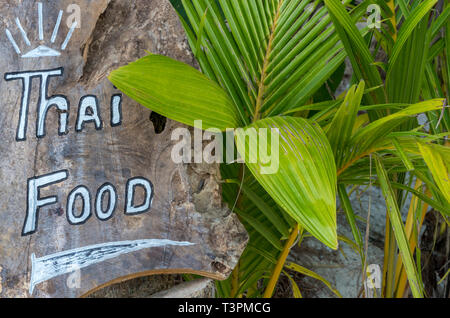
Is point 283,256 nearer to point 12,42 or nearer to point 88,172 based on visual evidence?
point 88,172

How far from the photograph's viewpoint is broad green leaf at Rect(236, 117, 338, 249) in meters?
0.69

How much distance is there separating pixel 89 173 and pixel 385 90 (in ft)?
1.96

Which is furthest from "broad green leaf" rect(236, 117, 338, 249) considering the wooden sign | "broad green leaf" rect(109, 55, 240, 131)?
the wooden sign

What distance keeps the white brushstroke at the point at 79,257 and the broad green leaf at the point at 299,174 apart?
9.7 inches

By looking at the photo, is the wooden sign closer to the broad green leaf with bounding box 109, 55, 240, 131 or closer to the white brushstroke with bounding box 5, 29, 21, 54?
the white brushstroke with bounding box 5, 29, 21, 54

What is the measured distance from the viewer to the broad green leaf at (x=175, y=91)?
0.79m

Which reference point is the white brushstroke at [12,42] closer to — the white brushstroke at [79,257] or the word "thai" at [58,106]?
the word "thai" at [58,106]

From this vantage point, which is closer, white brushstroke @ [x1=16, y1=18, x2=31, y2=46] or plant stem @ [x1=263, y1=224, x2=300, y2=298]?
white brushstroke @ [x1=16, y1=18, x2=31, y2=46]

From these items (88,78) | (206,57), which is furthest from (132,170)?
(206,57)

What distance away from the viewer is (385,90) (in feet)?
3.49

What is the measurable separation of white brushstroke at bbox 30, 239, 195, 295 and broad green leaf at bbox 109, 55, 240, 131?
0.75 ft

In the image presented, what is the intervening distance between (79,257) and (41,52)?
37cm

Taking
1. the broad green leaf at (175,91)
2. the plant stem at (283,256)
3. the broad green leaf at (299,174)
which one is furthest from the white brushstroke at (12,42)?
the plant stem at (283,256)
